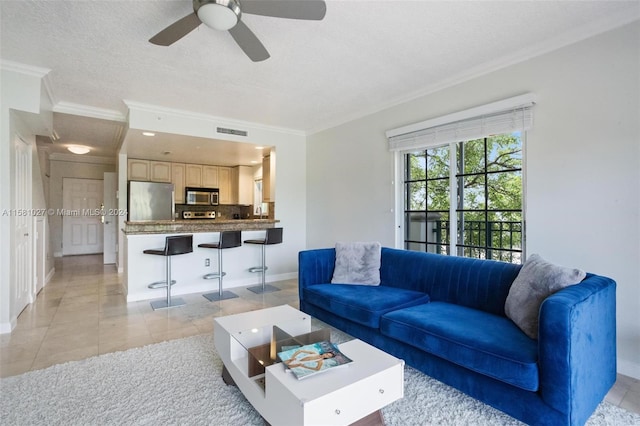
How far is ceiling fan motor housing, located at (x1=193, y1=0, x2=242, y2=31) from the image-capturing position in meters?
1.92

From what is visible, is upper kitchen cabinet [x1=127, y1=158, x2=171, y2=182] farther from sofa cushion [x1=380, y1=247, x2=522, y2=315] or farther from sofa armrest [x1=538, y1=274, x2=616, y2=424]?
sofa armrest [x1=538, y1=274, x2=616, y2=424]

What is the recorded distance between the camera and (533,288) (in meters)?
2.01

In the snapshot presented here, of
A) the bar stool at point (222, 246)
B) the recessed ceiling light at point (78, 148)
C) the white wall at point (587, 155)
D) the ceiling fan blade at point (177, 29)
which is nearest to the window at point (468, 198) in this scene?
the white wall at point (587, 155)

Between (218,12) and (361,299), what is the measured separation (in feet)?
7.55

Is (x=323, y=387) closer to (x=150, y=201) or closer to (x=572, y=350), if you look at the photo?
(x=572, y=350)

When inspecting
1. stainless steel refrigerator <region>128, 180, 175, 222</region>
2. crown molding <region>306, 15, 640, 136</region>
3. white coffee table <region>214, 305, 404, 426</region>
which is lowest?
white coffee table <region>214, 305, 404, 426</region>

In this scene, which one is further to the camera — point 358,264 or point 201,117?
point 201,117

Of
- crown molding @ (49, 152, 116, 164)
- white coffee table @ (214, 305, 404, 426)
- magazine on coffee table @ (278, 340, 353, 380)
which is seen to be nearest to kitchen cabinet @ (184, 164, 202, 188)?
crown molding @ (49, 152, 116, 164)

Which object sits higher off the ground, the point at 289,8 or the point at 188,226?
A: the point at 289,8

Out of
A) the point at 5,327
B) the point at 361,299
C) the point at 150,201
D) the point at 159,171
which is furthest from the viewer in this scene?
the point at 159,171

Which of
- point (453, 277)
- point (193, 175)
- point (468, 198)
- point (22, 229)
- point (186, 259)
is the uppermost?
point (193, 175)

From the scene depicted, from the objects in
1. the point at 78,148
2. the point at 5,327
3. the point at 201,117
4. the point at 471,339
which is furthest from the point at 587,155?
the point at 78,148

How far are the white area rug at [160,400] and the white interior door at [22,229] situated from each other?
185 centimetres

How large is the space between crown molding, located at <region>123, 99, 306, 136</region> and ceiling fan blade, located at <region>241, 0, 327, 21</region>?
2.83 metres
